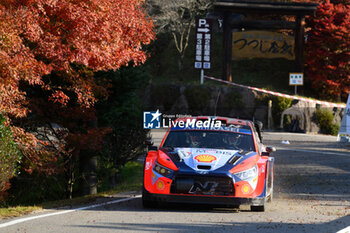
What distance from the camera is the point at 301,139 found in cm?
2791

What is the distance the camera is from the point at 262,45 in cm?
3794

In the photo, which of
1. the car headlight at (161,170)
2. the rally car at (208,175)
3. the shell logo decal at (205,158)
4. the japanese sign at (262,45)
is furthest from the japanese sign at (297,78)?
the car headlight at (161,170)

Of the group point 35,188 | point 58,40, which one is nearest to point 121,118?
point 35,188

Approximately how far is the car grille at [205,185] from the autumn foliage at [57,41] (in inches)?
125

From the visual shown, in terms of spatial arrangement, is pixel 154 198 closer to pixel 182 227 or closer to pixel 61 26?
pixel 182 227

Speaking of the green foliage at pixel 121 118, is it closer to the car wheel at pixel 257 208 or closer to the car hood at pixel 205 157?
the car hood at pixel 205 157

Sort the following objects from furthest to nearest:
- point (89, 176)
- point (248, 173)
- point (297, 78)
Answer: point (297, 78), point (89, 176), point (248, 173)

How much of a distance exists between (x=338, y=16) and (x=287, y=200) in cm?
2695

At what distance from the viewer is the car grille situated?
9.39 meters

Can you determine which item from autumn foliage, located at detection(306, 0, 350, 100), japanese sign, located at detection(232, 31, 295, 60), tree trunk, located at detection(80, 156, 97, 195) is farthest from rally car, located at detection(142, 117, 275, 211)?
japanese sign, located at detection(232, 31, 295, 60)

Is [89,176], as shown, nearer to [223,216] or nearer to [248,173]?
[248,173]

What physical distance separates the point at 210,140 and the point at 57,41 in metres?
3.47

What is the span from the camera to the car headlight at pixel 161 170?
9578mm

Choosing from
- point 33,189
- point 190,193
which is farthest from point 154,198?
point 33,189
